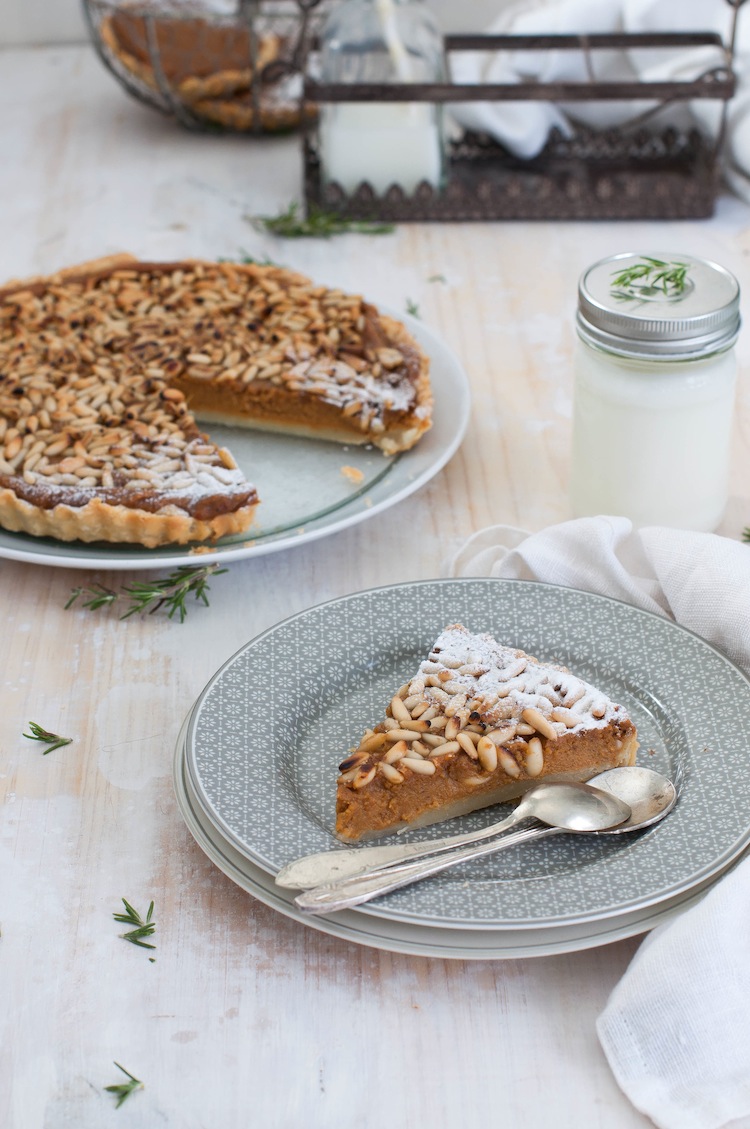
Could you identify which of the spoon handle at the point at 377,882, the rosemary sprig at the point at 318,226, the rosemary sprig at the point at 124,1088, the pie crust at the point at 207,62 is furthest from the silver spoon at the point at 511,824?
the pie crust at the point at 207,62

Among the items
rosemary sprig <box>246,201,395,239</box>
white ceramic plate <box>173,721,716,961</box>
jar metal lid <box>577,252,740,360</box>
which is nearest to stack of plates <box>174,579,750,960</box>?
white ceramic plate <box>173,721,716,961</box>

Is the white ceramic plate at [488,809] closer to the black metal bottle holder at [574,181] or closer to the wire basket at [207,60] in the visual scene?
the black metal bottle holder at [574,181]

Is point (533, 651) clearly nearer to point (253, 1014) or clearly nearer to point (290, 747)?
point (290, 747)

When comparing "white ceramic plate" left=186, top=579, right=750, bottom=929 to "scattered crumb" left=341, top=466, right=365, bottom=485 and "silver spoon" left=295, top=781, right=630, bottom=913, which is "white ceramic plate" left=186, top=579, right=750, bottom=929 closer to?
"silver spoon" left=295, top=781, right=630, bottom=913

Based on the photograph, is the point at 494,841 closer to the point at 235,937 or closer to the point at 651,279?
the point at 235,937

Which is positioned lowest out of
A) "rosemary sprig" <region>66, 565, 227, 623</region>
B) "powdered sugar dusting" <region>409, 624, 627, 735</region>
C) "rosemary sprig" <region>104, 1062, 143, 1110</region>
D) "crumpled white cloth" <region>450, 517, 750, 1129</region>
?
"rosemary sprig" <region>66, 565, 227, 623</region>

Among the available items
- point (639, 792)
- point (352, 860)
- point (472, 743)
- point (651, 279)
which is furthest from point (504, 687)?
point (651, 279)

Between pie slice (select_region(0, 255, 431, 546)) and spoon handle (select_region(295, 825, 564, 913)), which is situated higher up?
spoon handle (select_region(295, 825, 564, 913))
